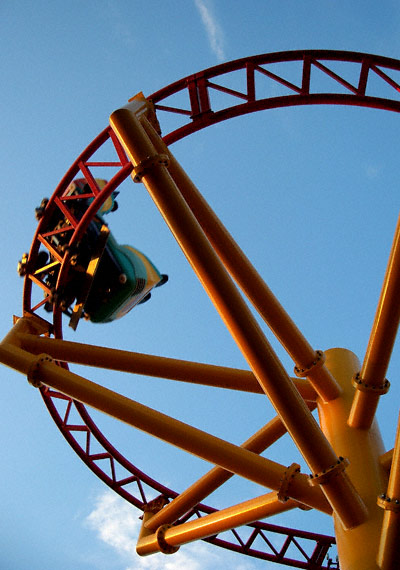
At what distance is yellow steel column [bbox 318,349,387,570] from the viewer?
16.2 ft

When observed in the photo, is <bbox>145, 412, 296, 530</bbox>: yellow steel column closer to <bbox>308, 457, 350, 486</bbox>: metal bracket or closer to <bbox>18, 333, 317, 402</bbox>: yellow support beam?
<bbox>18, 333, 317, 402</bbox>: yellow support beam

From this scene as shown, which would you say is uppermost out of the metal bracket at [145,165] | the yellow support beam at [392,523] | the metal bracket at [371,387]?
the metal bracket at [371,387]

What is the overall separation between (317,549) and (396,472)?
699 cm

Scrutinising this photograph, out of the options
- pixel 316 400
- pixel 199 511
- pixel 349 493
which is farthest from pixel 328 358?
pixel 199 511

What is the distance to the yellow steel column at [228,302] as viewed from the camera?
4.40 meters

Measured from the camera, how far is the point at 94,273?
744 cm

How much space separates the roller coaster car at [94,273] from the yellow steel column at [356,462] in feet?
9.18

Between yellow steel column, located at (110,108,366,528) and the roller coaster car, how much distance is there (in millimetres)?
2987

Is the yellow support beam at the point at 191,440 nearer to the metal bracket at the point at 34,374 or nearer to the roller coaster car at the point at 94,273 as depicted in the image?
the metal bracket at the point at 34,374

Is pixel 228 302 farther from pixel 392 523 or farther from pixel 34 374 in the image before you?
pixel 34 374

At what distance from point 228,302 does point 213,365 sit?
2462 millimetres

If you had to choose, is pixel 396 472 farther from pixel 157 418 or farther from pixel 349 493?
pixel 157 418

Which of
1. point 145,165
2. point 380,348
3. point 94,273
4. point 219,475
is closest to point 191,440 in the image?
point 380,348

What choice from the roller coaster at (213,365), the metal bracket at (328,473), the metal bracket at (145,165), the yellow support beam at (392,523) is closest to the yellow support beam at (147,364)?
the roller coaster at (213,365)
